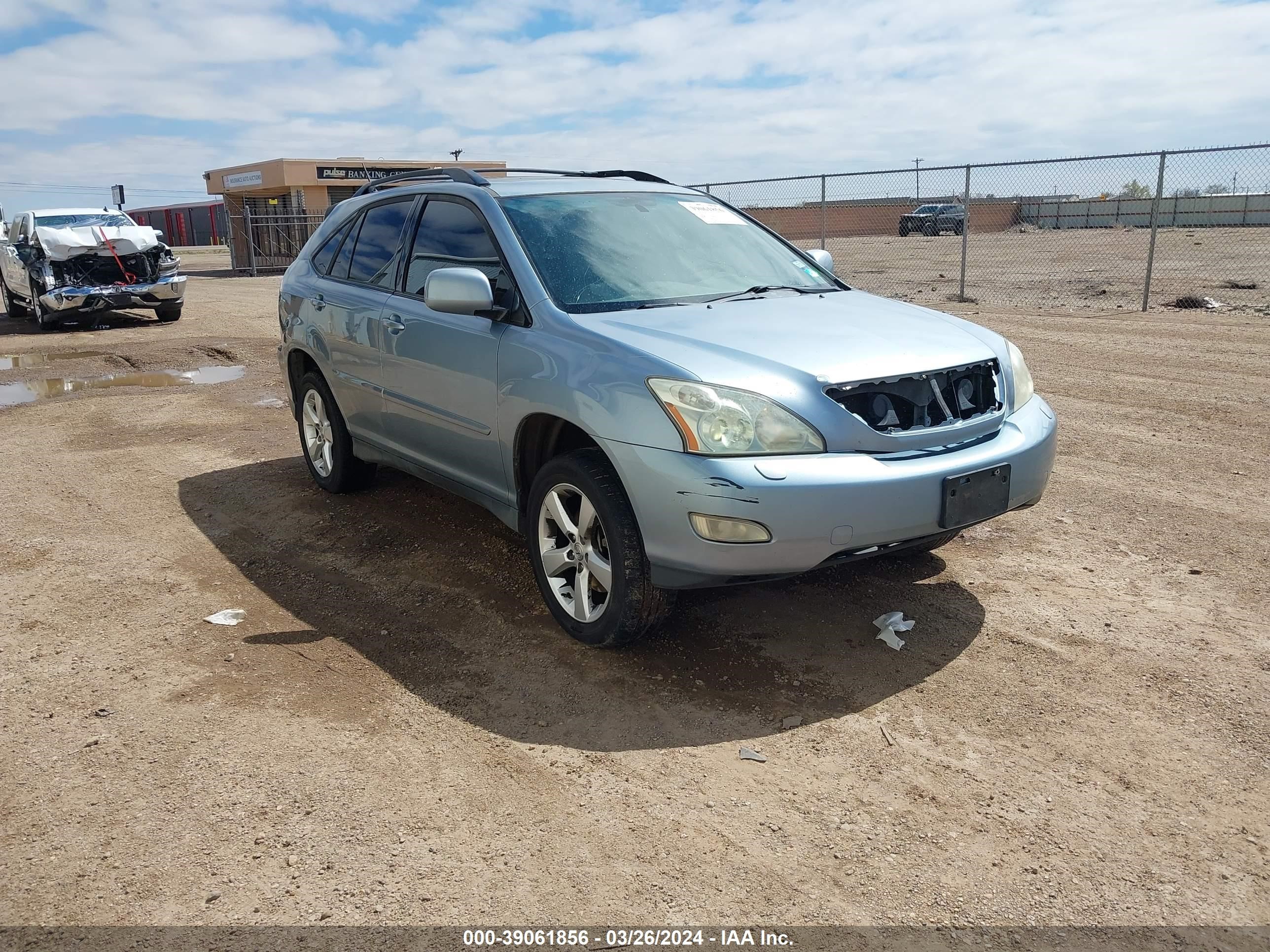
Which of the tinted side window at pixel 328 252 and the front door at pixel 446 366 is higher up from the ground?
the tinted side window at pixel 328 252

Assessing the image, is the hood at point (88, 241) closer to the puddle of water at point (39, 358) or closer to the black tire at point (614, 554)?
the puddle of water at point (39, 358)

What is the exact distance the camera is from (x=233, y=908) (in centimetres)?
261

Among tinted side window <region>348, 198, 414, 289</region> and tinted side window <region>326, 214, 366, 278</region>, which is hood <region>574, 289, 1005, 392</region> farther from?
tinted side window <region>326, 214, 366, 278</region>

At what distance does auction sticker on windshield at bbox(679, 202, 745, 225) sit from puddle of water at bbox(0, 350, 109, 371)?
36.0ft

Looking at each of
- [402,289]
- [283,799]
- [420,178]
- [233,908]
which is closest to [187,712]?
[283,799]

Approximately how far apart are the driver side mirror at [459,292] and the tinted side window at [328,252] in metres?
1.99

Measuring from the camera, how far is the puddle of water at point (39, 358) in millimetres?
Result: 13102

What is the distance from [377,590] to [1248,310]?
41.4ft

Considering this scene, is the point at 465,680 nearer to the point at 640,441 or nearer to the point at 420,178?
the point at 640,441

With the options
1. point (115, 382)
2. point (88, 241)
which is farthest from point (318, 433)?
point (88, 241)

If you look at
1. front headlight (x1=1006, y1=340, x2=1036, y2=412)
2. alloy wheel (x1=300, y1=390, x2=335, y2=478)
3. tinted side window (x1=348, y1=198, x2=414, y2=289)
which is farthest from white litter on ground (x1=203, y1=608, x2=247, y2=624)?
front headlight (x1=1006, y1=340, x2=1036, y2=412)

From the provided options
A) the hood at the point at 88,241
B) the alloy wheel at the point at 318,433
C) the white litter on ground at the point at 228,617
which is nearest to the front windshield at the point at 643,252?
the white litter on ground at the point at 228,617

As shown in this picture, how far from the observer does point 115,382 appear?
453 inches

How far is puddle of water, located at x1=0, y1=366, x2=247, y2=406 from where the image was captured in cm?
1083
